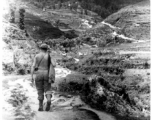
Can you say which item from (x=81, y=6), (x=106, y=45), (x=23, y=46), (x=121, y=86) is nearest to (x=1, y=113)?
(x=23, y=46)

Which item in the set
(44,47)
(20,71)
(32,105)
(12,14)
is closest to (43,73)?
(44,47)

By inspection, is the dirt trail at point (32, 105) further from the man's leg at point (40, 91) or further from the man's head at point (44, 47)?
the man's head at point (44, 47)

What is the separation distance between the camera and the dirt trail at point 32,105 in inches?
281

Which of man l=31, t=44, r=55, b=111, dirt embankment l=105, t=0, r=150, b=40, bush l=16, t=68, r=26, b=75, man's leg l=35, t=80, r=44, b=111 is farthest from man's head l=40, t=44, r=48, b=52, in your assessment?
dirt embankment l=105, t=0, r=150, b=40

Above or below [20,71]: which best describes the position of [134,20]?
above

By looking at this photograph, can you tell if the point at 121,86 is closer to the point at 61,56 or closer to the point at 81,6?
the point at 61,56

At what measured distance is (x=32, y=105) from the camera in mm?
7602

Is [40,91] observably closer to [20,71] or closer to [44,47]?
[44,47]

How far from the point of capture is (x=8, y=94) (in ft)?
25.5

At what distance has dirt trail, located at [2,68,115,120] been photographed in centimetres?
713

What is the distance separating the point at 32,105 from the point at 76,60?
2.33 meters

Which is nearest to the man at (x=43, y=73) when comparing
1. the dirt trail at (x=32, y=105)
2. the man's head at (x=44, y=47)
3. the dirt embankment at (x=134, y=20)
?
the man's head at (x=44, y=47)

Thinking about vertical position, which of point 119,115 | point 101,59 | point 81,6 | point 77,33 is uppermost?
point 81,6

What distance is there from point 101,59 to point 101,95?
1717 mm
